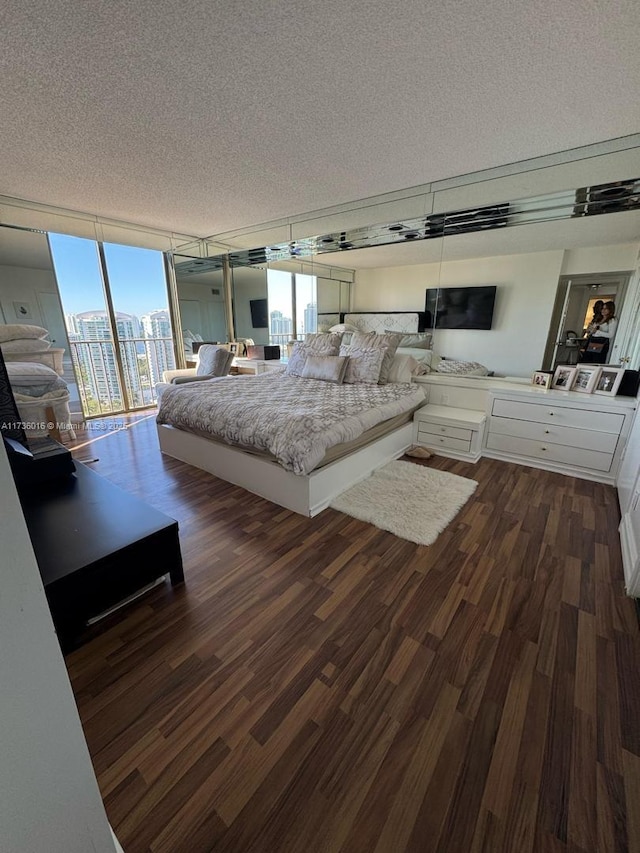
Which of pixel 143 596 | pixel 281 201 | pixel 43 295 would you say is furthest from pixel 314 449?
pixel 43 295

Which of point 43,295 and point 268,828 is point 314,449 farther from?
point 43,295

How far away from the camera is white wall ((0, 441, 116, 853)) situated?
527mm

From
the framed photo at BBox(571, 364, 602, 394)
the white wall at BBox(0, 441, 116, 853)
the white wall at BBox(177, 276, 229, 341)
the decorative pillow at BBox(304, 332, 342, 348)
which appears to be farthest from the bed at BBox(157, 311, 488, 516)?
the white wall at BBox(177, 276, 229, 341)

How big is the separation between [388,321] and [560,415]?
1942mm

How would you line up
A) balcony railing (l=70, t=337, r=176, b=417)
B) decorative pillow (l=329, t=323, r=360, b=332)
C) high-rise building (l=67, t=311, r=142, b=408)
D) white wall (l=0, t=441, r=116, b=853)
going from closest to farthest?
white wall (l=0, t=441, r=116, b=853), decorative pillow (l=329, t=323, r=360, b=332), high-rise building (l=67, t=311, r=142, b=408), balcony railing (l=70, t=337, r=176, b=417)

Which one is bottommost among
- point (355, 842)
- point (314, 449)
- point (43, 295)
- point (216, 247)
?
point (355, 842)

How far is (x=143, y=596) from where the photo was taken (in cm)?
171

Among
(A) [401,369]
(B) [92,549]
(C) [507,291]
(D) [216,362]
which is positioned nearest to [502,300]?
(C) [507,291]

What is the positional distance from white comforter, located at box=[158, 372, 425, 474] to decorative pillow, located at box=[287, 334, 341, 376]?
→ 0.24 m

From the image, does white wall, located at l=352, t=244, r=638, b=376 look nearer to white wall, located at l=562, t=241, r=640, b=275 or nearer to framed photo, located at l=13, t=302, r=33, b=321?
white wall, located at l=562, t=241, r=640, b=275

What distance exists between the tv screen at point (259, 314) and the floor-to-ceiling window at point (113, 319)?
1.34 metres

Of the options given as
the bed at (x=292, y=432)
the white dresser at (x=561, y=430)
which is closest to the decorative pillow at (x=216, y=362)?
the bed at (x=292, y=432)

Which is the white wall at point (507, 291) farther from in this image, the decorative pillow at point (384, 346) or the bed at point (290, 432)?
the bed at point (290, 432)

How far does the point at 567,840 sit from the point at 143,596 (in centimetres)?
175
